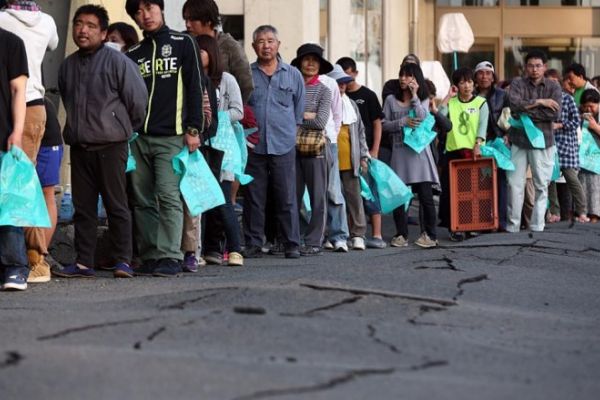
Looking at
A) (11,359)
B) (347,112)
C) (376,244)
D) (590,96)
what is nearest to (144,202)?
(347,112)

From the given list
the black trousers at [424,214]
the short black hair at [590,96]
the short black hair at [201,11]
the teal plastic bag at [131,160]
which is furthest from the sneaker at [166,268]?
the short black hair at [590,96]

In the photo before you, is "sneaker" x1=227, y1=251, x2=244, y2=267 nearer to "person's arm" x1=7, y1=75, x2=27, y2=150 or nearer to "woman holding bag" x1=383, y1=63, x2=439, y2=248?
"person's arm" x1=7, y1=75, x2=27, y2=150

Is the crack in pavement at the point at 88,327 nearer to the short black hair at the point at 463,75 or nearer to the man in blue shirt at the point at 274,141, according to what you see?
the man in blue shirt at the point at 274,141

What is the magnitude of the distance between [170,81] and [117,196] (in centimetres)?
86

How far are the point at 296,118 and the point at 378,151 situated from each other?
2694mm

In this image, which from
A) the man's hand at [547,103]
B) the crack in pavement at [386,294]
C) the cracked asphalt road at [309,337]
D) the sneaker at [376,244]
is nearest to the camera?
the cracked asphalt road at [309,337]

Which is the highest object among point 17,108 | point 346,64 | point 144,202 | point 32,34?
point 32,34

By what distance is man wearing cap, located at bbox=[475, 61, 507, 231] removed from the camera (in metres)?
17.3

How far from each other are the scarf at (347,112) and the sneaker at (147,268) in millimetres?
3925

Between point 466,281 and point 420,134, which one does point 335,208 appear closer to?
point 420,134

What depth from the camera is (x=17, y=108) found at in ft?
32.7

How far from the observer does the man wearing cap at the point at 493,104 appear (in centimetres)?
1734

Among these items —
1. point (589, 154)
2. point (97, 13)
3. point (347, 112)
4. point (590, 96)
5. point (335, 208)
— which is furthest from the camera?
point (590, 96)

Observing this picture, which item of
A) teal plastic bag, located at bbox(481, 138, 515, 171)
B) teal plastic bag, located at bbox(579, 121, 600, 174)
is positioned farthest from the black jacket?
teal plastic bag, located at bbox(579, 121, 600, 174)
